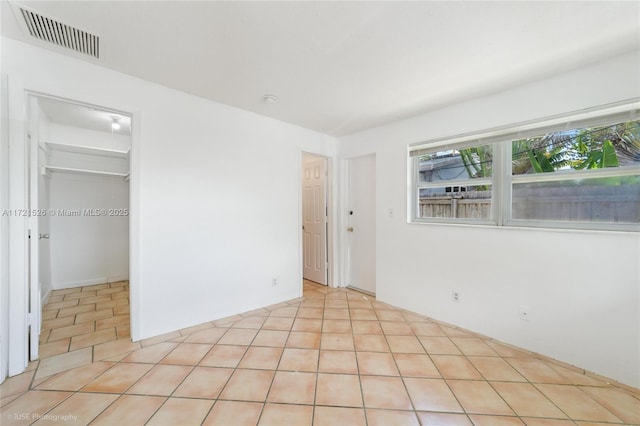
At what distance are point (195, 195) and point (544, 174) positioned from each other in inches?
126

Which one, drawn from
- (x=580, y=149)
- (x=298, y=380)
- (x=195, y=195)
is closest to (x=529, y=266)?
(x=580, y=149)

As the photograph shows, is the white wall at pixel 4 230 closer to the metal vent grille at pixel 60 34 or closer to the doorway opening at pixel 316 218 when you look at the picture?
the metal vent grille at pixel 60 34

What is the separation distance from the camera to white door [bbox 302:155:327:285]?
396 centimetres

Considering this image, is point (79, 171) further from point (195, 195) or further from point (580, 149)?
point (580, 149)

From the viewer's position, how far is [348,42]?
1.69 meters

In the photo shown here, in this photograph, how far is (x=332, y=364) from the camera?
76.9 inches

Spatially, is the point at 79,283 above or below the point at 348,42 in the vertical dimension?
below

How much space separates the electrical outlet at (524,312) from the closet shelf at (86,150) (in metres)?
5.02

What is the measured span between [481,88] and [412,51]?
95 cm

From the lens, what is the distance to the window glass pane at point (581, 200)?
181cm

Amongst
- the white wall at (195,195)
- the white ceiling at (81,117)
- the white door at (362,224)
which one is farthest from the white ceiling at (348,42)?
the white door at (362,224)

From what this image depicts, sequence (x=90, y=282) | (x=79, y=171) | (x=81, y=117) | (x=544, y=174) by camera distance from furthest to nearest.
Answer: (x=90, y=282), (x=79, y=171), (x=81, y=117), (x=544, y=174)

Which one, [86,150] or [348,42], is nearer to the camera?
[348,42]

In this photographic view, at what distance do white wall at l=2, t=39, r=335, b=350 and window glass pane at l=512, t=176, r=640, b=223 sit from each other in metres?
2.44
